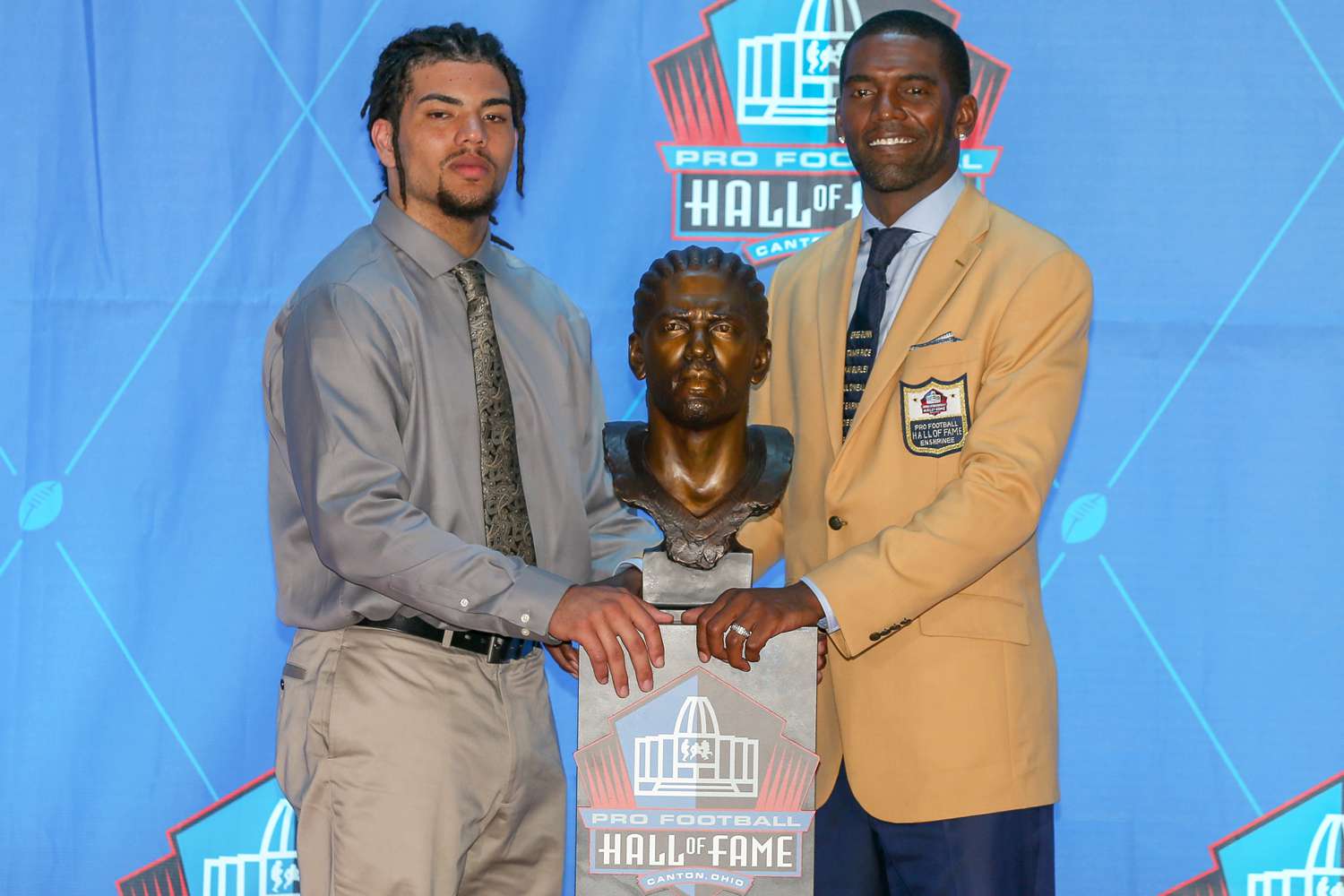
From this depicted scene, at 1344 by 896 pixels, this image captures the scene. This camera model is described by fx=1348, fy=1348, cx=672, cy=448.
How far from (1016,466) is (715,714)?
0.60m

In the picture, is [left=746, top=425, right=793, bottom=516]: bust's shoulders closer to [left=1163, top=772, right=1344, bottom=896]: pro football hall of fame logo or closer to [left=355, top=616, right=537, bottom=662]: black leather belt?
[left=355, top=616, right=537, bottom=662]: black leather belt

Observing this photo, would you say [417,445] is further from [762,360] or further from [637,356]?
[762,360]

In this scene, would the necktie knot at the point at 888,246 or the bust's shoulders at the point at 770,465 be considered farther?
the necktie knot at the point at 888,246

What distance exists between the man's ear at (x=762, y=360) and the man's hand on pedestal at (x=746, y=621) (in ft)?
1.25

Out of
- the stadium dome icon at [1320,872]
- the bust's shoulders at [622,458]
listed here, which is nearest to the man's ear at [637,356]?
the bust's shoulders at [622,458]

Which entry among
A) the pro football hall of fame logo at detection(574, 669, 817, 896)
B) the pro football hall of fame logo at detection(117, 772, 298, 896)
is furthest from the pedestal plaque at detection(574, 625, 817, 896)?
Result: the pro football hall of fame logo at detection(117, 772, 298, 896)

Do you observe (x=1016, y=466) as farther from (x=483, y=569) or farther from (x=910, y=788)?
(x=483, y=569)

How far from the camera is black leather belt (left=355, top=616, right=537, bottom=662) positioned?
2213 millimetres

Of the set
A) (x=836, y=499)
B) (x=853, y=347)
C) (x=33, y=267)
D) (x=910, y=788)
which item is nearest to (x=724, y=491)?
(x=836, y=499)

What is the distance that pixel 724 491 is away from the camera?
2.17m

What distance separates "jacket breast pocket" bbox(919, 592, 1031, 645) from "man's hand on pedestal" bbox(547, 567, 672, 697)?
0.46 m

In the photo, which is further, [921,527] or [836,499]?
[836,499]

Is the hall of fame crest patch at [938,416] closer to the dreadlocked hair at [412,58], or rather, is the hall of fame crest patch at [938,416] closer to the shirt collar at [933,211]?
the shirt collar at [933,211]

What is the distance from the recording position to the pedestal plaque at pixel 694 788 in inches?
79.6
